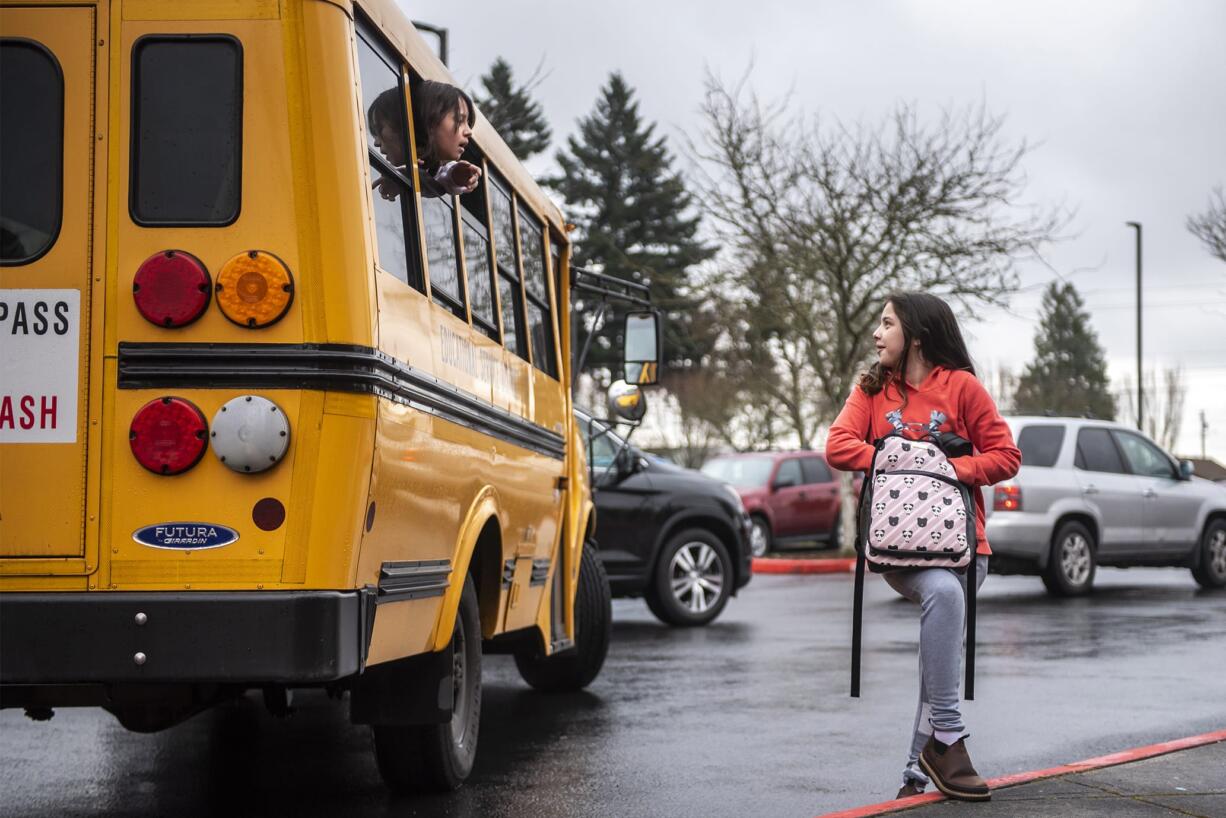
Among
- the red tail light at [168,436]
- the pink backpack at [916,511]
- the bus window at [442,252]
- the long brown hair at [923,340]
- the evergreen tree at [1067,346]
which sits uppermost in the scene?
the evergreen tree at [1067,346]

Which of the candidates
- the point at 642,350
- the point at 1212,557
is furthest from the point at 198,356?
the point at 1212,557

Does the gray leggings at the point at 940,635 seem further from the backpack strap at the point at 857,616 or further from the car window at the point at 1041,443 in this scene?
the car window at the point at 1041,443

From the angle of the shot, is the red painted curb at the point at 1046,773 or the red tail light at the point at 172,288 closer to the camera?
the red tail light at the point at 172,288

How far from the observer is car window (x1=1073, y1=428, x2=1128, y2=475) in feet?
52.9

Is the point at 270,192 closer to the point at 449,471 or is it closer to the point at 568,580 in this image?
the point at 449,471

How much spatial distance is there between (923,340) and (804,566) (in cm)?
1645

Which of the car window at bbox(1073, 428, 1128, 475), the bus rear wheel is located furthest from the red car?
the bus rear wheel

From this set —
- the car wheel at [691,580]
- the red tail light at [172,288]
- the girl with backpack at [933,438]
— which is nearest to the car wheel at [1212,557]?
the car wheel at [691,580]

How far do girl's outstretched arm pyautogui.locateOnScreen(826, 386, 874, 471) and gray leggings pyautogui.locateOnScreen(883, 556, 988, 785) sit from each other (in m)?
0.40

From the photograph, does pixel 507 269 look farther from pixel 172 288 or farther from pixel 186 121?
pixel 172 288

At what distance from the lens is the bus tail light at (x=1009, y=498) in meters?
15.3

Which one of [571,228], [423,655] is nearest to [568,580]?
[571,228]

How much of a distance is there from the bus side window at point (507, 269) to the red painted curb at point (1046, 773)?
2406 millimetres

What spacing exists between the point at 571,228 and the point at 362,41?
4.12 metres
